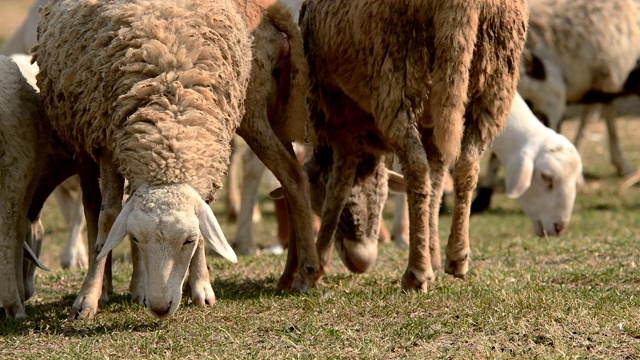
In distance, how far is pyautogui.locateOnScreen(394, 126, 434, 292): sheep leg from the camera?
19.3 feet

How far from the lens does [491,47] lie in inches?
232

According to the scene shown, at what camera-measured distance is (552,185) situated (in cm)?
1023

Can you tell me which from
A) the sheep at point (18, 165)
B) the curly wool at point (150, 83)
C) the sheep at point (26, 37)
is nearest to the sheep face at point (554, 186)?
the curly wool at point (150, 83)

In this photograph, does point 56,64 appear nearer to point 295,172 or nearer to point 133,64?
point 133,64

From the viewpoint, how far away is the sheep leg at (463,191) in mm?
6117

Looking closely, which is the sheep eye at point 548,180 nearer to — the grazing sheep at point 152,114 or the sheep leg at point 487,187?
the sheep leg at point 487,187

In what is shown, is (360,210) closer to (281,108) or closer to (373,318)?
(281,108)

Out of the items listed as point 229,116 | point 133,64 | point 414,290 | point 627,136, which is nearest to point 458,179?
point 414,290

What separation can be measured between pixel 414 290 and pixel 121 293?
1834 mm

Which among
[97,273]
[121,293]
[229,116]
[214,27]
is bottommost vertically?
[121,293]

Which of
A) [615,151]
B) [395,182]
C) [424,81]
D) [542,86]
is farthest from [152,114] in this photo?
[615,151]

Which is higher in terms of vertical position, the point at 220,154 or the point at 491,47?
the point at 491,47

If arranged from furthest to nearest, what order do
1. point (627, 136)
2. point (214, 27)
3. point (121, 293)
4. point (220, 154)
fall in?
point (627, 136) → point (121, 293) → point (214, 27) → point (220, 154)

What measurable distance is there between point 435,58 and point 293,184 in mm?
1097
